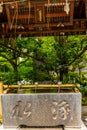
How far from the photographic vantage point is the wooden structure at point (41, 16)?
7.46 meters

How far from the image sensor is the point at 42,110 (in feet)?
21.4

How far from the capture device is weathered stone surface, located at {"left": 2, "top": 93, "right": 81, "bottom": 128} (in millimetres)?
6453

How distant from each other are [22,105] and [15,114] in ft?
0.85

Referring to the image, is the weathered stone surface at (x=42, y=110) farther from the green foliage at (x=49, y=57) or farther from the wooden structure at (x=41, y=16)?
the green foliage at (x=49, y=57)

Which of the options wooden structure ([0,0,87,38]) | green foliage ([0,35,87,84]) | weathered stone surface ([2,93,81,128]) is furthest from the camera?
green foliage ([0,35,87,84])

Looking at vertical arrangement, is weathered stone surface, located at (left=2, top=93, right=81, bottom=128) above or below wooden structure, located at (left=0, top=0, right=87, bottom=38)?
below

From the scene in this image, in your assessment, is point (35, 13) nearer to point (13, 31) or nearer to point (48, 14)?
point (48, 14)

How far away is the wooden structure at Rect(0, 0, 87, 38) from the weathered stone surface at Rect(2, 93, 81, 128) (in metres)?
2.10

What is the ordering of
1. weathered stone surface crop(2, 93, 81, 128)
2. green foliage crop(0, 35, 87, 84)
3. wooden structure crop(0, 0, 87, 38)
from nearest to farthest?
weathered stone surface crop(2, 93, 81, 128), wooden structure crop(0, 0, 87, 38), green foliage crop(0, 35, 87, 84)

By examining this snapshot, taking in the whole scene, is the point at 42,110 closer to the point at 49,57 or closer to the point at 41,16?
the point at 41,16

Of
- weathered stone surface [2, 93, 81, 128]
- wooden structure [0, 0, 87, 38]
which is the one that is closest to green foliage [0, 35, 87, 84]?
wooden structure [0, 0, 87, 38]

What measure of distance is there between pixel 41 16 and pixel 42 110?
2.90 m

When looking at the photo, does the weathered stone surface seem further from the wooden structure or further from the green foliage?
the green foliage

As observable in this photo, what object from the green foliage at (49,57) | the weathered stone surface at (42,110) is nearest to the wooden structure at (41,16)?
the weathered stone surface at (42,110)
